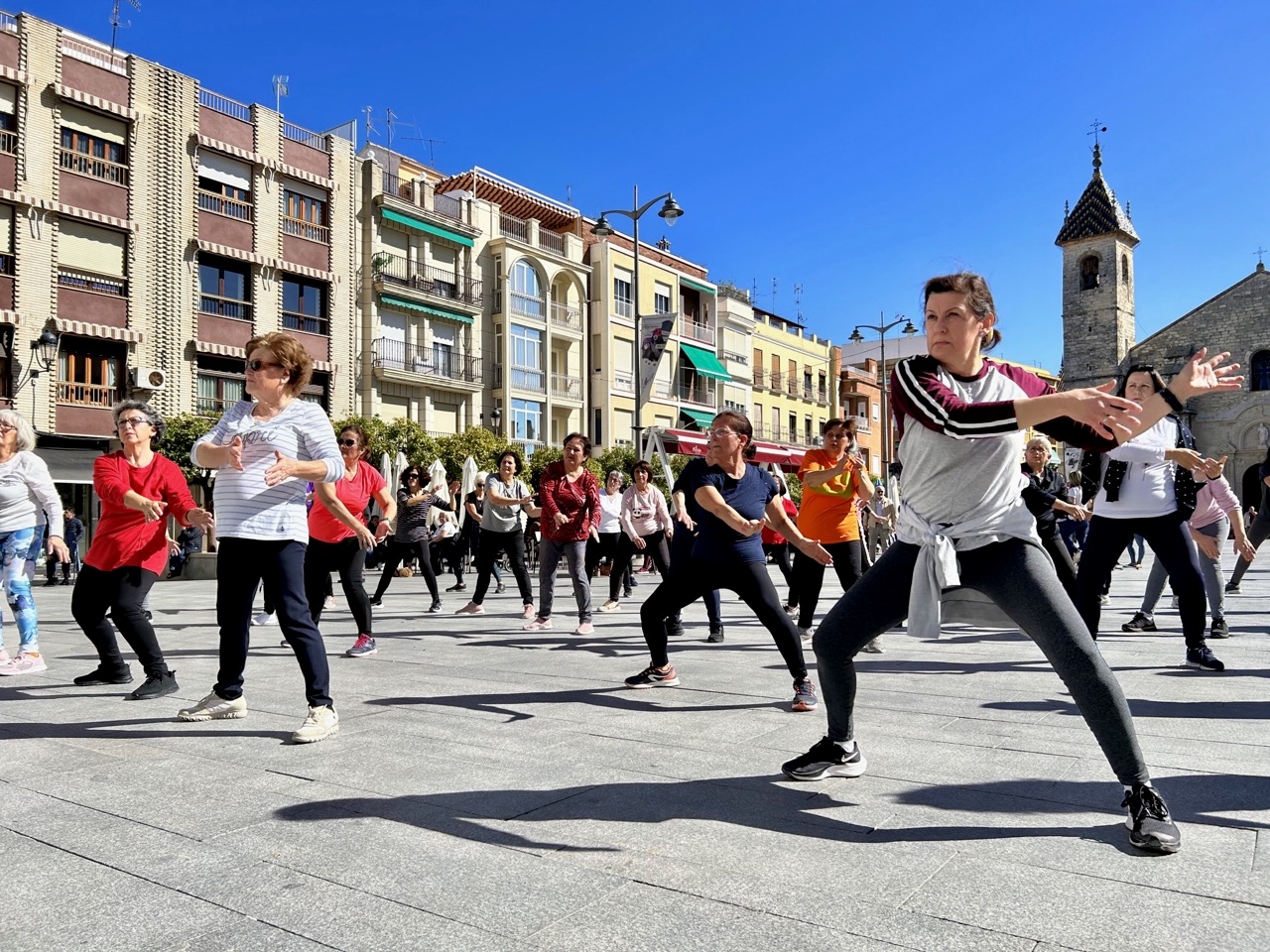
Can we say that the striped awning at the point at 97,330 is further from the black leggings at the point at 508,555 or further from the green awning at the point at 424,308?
the black leggings at the point at 508,555

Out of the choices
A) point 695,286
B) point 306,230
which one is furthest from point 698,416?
point 306,230

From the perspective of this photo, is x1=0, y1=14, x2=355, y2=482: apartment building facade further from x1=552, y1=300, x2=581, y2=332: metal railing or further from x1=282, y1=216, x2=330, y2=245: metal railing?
x1=552, y1=300, x2=581, y2=332: metal railing

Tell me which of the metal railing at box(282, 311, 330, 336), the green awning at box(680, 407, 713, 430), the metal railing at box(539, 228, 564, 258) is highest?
the metal railing at box(539, 228, 564, 258)

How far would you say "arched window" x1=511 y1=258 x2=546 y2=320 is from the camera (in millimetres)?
42250

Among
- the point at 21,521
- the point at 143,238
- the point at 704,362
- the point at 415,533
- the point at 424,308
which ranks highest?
the point at 143,238

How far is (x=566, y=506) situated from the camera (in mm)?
9625

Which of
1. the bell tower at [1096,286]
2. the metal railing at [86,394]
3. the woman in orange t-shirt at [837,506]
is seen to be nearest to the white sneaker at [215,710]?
the woman in orange t-shirt at [837,506]

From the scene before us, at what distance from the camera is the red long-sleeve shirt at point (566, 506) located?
9.57m

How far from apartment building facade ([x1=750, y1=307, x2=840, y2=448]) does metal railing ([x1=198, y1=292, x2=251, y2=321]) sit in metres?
29.5

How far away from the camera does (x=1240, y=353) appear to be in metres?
55.5

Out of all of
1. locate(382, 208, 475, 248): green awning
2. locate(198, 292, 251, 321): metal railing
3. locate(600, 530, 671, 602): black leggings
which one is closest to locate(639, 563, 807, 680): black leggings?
locate(600, 530, 671, 602): black leggings

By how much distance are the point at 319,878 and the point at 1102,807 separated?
8.11ft

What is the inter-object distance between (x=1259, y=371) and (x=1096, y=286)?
9434 millimetres

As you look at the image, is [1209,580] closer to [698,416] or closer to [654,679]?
[654,679]
